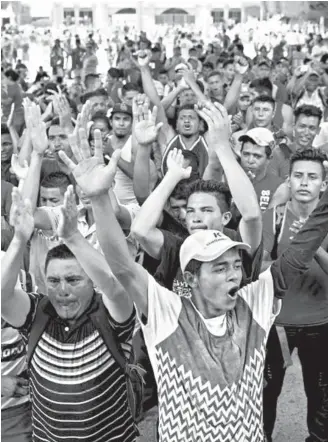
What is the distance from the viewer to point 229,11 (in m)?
60.0

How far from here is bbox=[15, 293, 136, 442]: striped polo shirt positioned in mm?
3139

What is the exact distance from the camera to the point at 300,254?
320 cm

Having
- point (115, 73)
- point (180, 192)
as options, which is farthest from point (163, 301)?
point (115, 73)

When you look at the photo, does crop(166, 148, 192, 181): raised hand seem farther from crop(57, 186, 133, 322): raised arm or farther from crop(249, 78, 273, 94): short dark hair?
crop(249, 78, 273, 94): short dark hair

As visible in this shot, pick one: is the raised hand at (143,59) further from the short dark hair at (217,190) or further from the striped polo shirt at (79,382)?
the striped polo shirt at (79,382)

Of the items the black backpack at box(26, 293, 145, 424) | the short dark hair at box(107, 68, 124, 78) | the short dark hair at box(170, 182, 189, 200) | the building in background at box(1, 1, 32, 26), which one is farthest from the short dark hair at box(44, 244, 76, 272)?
the building in background at box(1, 1, 32, 26)

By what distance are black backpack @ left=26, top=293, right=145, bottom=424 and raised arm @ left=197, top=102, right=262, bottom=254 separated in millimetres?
798

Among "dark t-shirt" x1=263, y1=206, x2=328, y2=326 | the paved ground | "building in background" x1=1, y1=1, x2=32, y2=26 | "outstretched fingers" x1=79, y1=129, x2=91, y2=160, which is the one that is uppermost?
"building in background" x1=1, y1=1, x2=32, y2=26

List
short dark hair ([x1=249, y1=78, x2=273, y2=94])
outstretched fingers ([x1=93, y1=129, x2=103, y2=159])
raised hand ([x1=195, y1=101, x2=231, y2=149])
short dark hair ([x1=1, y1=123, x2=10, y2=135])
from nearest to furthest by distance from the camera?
1. outstretched fingers ([x1=93, y1=129, x2=103, y2=159])
2. raised hand ([x1=195, y1=101, x2=231, y2=149])
3. short dark hair ([x1=1, y1=123, x2=10, y2=135])
4. short dark hair ([x1=249, y1=78, x2=273, y2=94])

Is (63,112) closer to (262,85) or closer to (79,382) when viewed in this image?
(79,382)

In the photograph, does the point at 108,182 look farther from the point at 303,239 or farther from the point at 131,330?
the point at 303,239

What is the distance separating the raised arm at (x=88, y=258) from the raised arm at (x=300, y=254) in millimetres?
613

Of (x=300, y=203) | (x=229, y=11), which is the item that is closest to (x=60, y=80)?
(x=300, y=203)

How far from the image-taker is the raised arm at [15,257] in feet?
10.1
